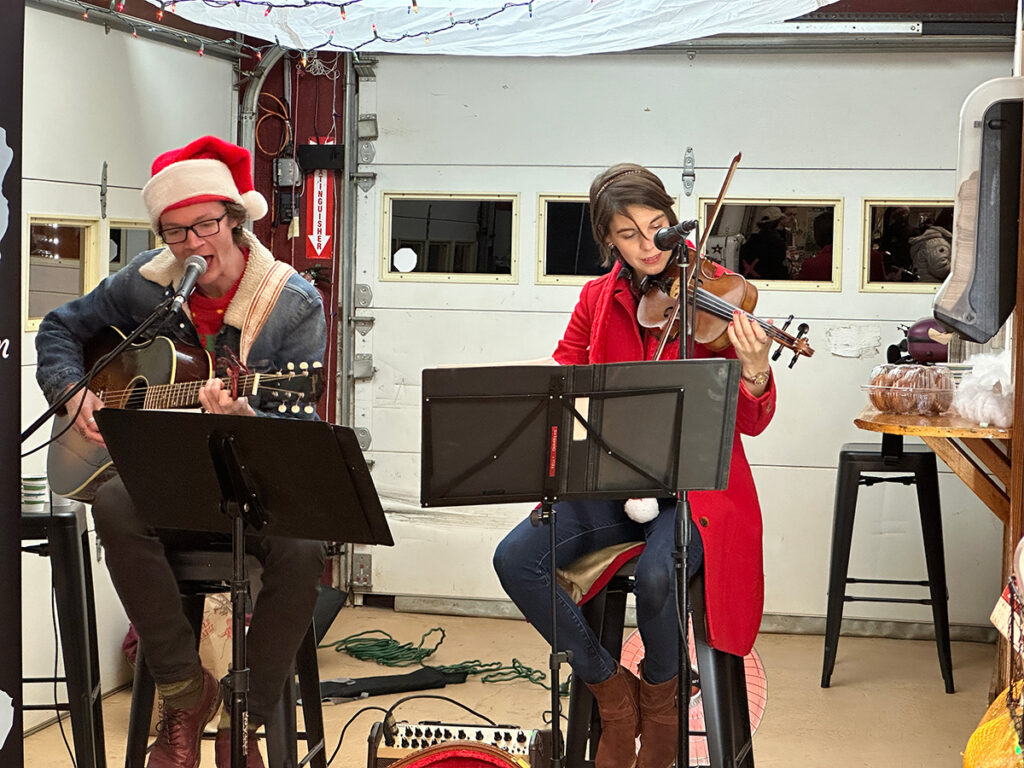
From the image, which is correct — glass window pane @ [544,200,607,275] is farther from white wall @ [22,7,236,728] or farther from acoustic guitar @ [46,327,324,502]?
acoustic guitar @ [46,327,324,502]

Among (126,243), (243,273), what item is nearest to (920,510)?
(243,273)

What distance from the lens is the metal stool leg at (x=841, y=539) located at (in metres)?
4.11

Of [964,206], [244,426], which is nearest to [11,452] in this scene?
[244,426]

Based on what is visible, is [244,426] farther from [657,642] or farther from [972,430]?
[972,430]

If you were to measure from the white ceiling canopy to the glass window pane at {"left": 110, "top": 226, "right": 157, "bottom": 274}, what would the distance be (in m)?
0.83

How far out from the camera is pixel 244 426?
216 cm

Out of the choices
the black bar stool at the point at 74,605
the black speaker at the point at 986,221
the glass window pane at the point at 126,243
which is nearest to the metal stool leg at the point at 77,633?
the black bar stool at the point at 74,605

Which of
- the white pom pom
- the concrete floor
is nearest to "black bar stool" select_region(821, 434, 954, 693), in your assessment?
the concrete floor

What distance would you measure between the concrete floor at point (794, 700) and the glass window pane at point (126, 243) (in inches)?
57.7

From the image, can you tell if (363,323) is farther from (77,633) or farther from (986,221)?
(986,221)

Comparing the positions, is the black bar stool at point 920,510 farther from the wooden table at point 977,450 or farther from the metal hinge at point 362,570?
the metal hinge at point 362,570

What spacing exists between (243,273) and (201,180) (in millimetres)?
235

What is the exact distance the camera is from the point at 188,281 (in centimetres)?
→ 240

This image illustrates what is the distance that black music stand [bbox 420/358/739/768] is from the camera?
89.6 inches
